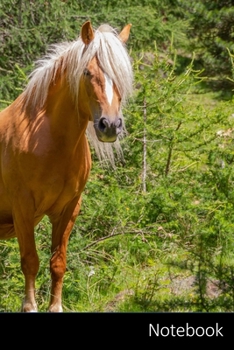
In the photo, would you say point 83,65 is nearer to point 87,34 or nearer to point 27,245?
point 87,34

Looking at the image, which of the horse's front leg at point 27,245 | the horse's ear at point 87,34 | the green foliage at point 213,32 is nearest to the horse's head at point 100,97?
the horse's ear at point 87,34

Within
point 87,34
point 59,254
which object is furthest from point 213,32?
point 87,34

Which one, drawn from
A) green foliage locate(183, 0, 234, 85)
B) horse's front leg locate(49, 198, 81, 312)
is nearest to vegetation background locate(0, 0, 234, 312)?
horse's front leg locate(49, 198, 81, 312)

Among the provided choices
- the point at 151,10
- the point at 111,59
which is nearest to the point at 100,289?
the point at 111,59

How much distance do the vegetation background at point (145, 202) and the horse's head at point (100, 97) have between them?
0.97 meters

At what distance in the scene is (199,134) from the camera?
28.4 ft

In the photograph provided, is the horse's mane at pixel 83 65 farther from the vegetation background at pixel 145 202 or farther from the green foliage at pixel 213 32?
the green foliage at pixel 213 32

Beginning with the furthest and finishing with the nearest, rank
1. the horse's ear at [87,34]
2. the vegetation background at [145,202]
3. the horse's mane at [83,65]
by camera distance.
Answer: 1. the vegetation background at [145,202]
2. the horse's ear at [87,34]
3. the horse's mane at [83,65]

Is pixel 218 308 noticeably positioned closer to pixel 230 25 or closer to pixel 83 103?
pixel 83 103

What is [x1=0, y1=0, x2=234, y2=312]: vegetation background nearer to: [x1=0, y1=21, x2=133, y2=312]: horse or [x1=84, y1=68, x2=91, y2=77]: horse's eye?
[x1=0, y1=21, x2=133, y2=312]: horse

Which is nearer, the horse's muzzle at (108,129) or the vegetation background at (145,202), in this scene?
the horse's muzzle at (108,129)

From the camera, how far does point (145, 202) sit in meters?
8.08

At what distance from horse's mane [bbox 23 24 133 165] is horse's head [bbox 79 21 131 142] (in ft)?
0.11

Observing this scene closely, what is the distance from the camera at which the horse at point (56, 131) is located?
5.30 meters
